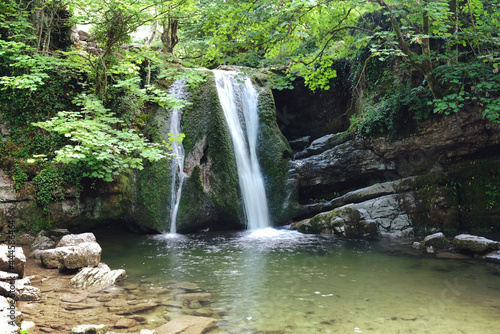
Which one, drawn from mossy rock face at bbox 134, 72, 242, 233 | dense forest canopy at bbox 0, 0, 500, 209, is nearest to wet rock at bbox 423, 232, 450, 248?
dense forest canopy at bbox 0, 0, 500, 209

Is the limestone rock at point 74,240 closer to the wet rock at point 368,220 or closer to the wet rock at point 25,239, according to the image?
the wet rock at point 25,239

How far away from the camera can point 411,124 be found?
9844 millimetres

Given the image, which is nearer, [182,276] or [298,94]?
[182,276]

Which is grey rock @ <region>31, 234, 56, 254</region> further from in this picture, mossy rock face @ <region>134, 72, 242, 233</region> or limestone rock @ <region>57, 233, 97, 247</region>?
mossy rock face @ <region>134, 72, 242, 233</region>

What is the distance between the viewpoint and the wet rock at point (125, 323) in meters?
3.68

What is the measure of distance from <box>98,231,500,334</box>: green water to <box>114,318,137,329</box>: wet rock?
1020mm

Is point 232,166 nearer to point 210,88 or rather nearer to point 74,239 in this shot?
point 210,88

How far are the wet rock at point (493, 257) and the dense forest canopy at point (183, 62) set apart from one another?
2.94 m

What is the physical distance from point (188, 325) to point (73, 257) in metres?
3.28

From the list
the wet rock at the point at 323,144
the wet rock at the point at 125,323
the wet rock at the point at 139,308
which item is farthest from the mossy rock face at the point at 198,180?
the wet rock at the point at 125,323

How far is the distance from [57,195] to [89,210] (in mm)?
947

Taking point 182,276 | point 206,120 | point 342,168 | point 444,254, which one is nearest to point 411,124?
point 342,168

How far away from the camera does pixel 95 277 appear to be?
17.2 feet

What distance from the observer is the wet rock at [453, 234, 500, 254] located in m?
6.62
